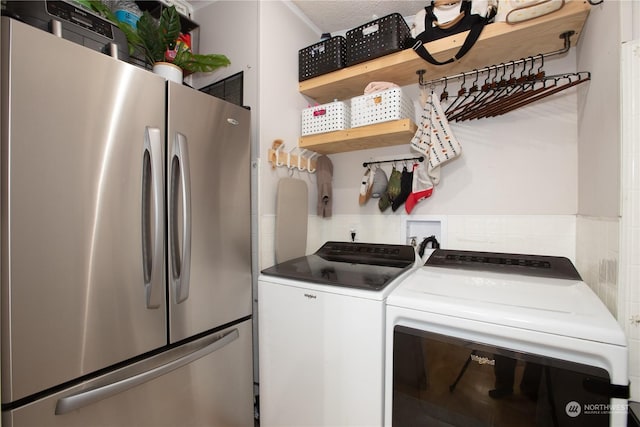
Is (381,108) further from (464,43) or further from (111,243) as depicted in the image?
(111,243)

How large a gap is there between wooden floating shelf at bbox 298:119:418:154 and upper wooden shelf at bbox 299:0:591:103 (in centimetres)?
34

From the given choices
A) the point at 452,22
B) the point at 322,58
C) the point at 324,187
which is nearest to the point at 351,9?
the point at 322,58

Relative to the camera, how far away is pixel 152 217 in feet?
3.32

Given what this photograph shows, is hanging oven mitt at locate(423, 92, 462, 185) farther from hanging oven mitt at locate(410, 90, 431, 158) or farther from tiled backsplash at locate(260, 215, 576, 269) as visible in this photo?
tiled backsplash at locate(260, 215, 576, 269)

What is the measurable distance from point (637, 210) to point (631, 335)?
0.37 m

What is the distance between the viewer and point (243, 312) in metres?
1.40

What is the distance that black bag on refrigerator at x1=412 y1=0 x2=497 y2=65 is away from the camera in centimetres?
133

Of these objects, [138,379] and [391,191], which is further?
[391,191]

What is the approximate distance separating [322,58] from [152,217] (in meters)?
1.43

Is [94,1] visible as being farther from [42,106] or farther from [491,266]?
[491,266]

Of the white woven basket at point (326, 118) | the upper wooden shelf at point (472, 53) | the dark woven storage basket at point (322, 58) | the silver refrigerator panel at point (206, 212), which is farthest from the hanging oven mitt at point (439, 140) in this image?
the silver refrigerator panel at point (206, 212)

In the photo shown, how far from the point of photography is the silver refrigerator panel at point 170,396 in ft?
2.69

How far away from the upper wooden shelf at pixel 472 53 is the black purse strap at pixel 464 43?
0.09ft

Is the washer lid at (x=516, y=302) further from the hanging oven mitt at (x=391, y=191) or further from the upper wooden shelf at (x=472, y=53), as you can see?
the upper wooden shelf at (x=472, y=53)
